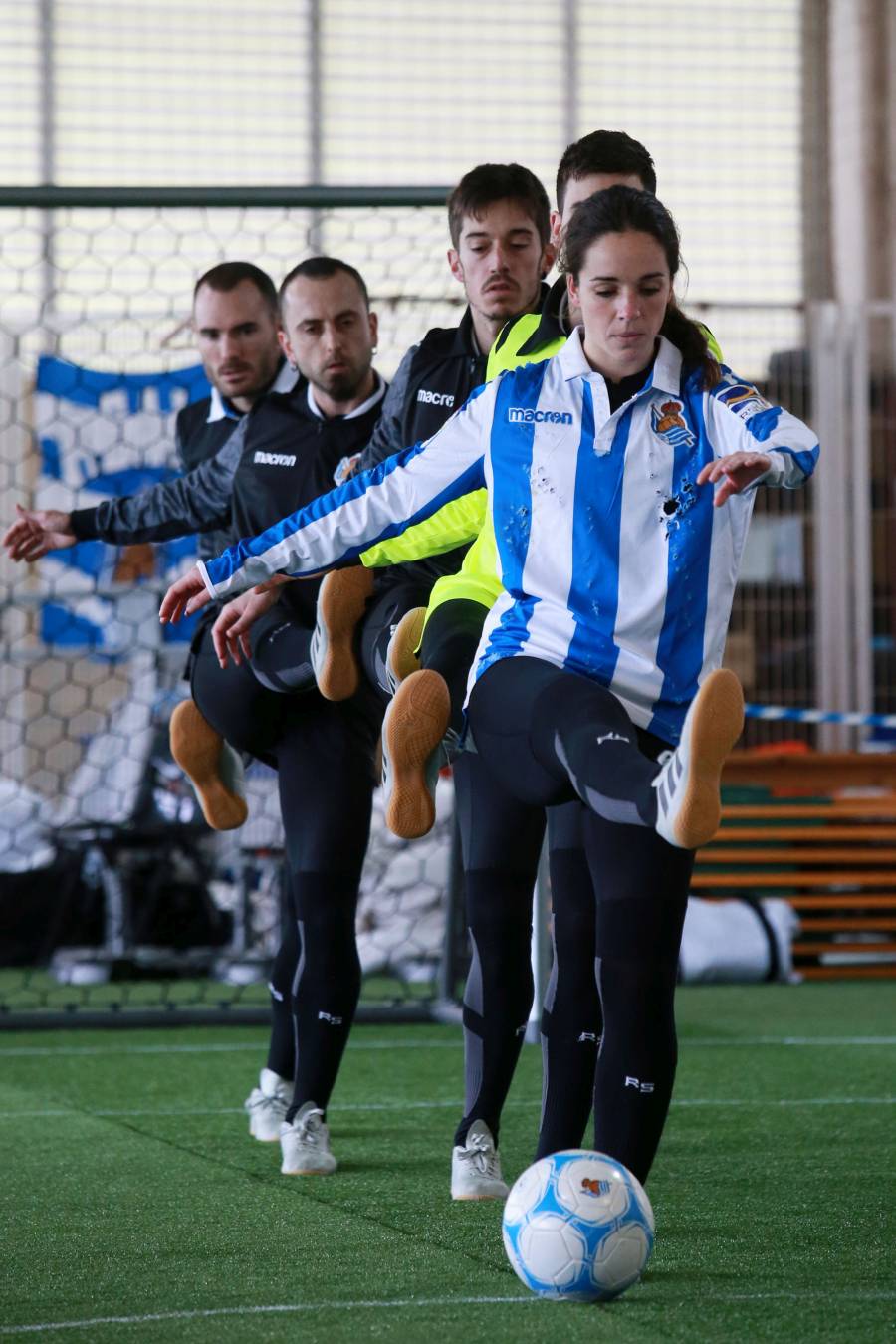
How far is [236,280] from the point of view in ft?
11.8

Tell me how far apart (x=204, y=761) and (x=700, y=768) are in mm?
1569

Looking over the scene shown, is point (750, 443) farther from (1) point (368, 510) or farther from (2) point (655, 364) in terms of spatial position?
(1) point (368, 510)

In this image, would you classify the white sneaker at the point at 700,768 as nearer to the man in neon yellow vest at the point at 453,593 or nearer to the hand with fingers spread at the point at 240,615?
the man in neon yellow vest at the point at 453,593

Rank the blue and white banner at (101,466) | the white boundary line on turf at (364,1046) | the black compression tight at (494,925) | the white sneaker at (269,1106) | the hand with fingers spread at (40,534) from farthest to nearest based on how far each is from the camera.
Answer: the blue and white banner at (101,466) → the white boundary line on turf at (364,1046) → the hand with fingers spread at (40,534) → the white sneaker at (269,1106) → the black compression tight at (494,925)

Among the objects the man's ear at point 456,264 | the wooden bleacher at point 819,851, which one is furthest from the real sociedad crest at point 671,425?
the wooden bleacher at point 819,851

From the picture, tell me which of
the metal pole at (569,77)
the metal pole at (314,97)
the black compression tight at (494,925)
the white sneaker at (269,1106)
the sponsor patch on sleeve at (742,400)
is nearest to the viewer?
the sponsor patch on sleeve at (742,400)

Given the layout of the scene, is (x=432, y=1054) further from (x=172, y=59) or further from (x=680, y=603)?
(x=172, y=59)

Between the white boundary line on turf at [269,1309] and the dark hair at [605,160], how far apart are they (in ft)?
5.22

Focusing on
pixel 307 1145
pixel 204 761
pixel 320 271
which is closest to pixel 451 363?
pixel 320 271

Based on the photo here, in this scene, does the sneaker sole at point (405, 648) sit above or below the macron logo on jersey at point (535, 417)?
below

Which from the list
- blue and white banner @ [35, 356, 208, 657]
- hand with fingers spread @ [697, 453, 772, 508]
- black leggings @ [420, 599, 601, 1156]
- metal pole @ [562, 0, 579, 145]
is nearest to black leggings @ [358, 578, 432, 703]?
black leggings @ [420, 599, 601, 1156]

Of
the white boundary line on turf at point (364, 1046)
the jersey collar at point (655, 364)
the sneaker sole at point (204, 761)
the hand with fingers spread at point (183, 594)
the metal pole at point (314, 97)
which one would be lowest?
the white boundary line on turf at point (364, 1046)

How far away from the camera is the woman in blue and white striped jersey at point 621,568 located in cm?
220

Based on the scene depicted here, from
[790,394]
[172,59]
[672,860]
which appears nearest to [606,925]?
[672,860]
